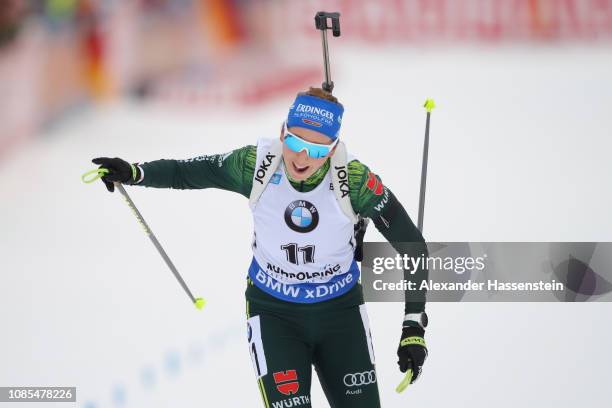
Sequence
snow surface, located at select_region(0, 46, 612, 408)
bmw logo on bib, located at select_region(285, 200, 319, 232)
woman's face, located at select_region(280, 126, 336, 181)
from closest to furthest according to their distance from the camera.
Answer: woman's face, located at select_region(280, 126, 336, 181)
bmw logo on bib, located at select_region(285, 200, 319, 232)
snow surface, located at select_region(0, 46, 612, 408)

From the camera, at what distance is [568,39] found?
9516 mm

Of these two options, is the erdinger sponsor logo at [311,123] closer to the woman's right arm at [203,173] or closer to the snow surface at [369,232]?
the woman's right arm at [203,173]

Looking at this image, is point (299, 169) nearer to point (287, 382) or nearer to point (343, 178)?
point (343, 178)

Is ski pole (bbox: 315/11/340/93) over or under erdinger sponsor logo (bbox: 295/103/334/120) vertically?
over

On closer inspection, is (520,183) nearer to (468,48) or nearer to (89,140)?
(468,48)

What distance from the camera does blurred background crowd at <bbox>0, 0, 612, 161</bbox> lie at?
29.1ft

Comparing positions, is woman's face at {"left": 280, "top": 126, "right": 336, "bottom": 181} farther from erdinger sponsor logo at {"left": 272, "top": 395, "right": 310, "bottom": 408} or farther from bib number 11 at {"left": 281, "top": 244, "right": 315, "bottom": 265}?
erdinger sponsor logo at {"left": 272, "top": 395, "right": 310, "bottom": 408}

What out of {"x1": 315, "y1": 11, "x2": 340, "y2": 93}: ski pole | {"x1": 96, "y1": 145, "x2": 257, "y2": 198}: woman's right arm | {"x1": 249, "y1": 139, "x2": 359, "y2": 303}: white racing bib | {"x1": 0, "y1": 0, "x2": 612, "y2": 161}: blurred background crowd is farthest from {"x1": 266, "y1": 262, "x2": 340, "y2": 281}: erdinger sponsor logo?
{"x1": 0, "y1": 0, "x2": 612, "y2": 161}: blurred background crowd

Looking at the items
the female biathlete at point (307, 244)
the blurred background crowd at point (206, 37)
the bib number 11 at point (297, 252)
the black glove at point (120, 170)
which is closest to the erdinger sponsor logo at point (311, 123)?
the female biathlete at point (307, 244)

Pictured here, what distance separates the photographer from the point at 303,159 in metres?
3.66

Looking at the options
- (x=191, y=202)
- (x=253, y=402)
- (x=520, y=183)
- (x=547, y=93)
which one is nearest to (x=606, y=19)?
(x=547, y=93)

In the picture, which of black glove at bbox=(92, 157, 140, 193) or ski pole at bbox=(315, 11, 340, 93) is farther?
ski pole at bbox=(315, 11, 340, 93)

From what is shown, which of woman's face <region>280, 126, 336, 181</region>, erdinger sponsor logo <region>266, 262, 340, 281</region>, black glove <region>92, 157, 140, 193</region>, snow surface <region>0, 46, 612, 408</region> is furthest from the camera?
snow surface <region>0, 46, 612, 408</region>

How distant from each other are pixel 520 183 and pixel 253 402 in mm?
3225
